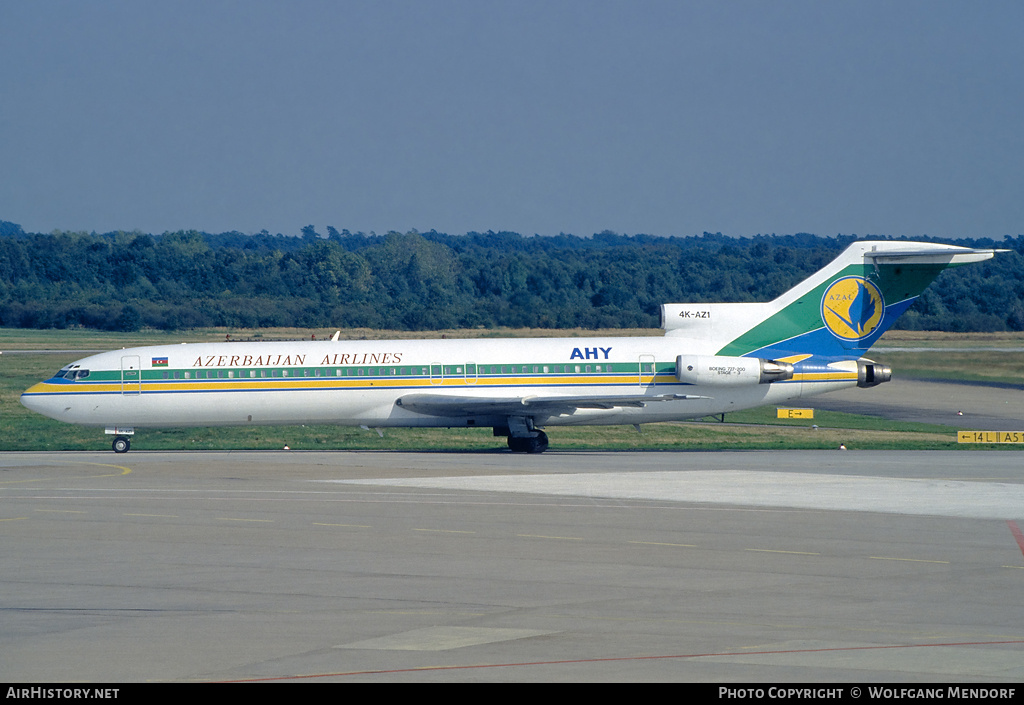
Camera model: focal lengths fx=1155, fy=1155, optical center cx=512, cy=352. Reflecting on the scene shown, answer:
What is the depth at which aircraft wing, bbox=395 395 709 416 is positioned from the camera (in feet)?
118

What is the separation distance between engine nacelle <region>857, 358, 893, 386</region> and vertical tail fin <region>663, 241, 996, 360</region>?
0.58 meters

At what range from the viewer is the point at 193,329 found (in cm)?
10444

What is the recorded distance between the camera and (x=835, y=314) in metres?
37.7

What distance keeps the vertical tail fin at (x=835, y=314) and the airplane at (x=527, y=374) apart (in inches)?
1.6

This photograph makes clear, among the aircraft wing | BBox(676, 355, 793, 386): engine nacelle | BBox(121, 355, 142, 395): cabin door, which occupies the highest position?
BBox(121, 355, 142, 395): cabin door

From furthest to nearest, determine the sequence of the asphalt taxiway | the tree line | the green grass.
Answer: the tree line
the green grass
the asphalt taxiway

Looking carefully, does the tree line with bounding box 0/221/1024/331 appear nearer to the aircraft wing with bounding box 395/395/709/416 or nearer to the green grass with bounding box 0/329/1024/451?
the green grass with bounding box 0/329/1024/451

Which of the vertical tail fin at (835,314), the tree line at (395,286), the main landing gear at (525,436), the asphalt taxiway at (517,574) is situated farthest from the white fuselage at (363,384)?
the tree line at (395,286)

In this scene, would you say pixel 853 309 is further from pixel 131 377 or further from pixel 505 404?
pixel 131 377

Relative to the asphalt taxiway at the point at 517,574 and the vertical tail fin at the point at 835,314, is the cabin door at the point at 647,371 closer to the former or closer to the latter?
the vertical tail fin at the point at 835,314

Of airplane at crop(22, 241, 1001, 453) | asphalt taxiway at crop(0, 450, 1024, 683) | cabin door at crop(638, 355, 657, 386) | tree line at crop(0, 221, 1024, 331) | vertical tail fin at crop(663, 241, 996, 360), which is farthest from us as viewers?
tree line at crop(0, 221, 1024, 331)

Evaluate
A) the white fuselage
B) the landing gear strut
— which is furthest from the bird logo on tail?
the landing gear strut

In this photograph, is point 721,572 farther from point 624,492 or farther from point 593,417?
point 593,417
